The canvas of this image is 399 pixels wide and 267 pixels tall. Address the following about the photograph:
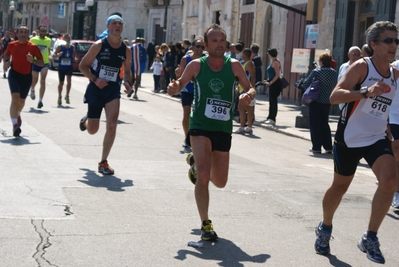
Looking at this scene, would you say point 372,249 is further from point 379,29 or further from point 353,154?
point 379,29

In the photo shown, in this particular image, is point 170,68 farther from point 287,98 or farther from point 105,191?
point 105,191

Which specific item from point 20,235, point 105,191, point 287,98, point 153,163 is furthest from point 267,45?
point 20,235

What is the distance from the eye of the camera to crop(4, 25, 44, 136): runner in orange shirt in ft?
41.8

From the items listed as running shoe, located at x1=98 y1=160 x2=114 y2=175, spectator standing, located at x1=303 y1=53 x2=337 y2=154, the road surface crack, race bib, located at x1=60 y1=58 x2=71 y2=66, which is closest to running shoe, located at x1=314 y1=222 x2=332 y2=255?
the road surface crack

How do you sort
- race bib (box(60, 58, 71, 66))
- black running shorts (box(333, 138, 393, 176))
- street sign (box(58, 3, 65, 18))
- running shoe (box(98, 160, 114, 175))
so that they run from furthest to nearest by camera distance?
1. street sign (box(58, 3, 65, 18))
2. race bib (box(60, 58, 71, 66))
3. running shoe (box(98, 160, 114, 175))
4. black running shorts (box(333, 138, 393, 176))

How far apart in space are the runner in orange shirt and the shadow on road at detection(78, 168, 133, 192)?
348 centimetres

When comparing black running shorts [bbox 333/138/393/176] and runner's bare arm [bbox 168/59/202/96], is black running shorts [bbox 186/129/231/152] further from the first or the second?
black running shorts [bbox 333/138/393/176]

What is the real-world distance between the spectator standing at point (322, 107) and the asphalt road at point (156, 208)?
0.49 meters

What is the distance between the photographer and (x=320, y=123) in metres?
14.0

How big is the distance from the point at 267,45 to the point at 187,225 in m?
24.8

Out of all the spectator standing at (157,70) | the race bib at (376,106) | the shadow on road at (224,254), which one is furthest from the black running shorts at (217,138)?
the spectator standing at (157,70)

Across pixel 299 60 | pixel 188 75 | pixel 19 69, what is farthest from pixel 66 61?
pixel 188 75

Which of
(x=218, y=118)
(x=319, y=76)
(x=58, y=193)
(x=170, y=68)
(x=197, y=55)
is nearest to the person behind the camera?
(x=218, y=118)

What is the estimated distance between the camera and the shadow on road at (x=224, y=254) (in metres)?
5.97
